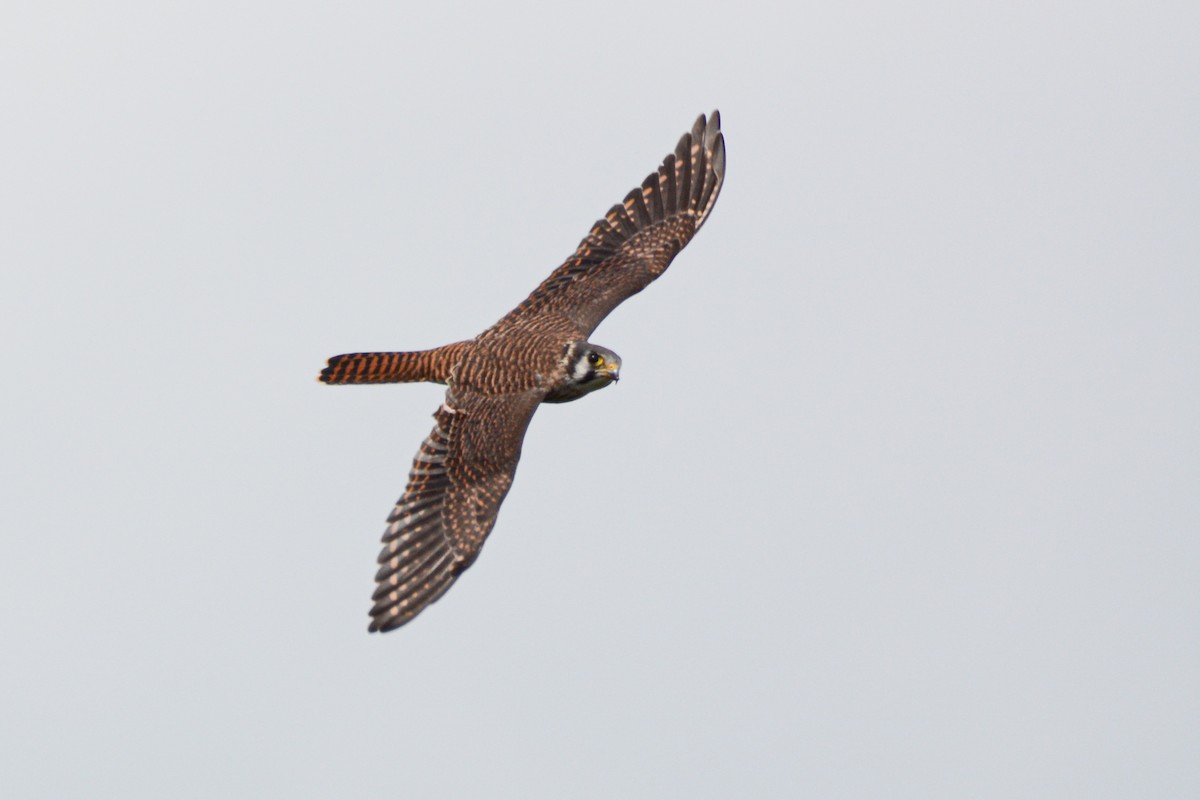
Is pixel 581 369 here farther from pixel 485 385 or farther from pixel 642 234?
pixel 642 234

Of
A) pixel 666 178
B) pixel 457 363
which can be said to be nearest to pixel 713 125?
pixel 666 178

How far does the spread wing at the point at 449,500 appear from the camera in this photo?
21281 mm

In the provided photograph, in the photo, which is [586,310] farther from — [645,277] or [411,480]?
[411,480]

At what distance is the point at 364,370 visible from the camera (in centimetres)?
2339

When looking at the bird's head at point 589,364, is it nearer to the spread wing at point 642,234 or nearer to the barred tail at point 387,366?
the barred tail at point 387,366

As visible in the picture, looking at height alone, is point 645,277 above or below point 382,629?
above

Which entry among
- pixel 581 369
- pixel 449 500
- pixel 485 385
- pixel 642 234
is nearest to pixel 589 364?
pixel 581 369

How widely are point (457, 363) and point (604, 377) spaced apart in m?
1.65

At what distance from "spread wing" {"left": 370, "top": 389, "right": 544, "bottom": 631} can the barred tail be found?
2.14 feet

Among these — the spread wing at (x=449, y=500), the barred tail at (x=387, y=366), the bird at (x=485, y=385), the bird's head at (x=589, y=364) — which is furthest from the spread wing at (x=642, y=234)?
the spread wing at (x=449, y=500)

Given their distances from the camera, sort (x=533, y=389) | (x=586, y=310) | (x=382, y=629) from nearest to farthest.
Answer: (x=382, y=629)
(x=533, y=389)
(x=586, y=310)

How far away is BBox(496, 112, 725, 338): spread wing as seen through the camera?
24672 mm

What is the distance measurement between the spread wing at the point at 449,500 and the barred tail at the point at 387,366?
65 centimetres

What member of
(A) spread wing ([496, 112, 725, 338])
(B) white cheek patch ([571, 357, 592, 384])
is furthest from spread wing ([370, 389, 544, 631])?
(A) spread wing ([496, 112, 725, 338])
